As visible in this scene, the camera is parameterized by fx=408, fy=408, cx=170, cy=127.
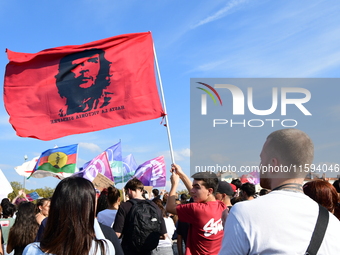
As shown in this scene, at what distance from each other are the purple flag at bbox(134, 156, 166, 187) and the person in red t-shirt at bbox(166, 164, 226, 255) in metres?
14.5

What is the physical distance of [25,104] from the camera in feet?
27.7

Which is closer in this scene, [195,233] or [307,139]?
[307,139]

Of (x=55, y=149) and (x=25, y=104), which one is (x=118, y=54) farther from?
(x=55, y=149)

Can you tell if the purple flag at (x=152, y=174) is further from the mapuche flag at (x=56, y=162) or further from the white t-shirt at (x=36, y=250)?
the white t-shirt at (x=36, y=250)

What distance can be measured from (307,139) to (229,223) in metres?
0.74

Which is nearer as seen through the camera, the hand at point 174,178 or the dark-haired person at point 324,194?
the dark-haired person at point 324,194

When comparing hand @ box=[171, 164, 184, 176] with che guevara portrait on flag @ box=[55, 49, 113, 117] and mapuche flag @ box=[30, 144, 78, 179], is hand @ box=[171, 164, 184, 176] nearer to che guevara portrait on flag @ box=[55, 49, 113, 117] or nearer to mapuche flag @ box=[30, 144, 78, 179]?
che guevara portrait on flag @ box=[55, 49, 113, 117]

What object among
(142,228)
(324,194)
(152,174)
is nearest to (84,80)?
(142,228)

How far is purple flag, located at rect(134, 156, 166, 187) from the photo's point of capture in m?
19.8

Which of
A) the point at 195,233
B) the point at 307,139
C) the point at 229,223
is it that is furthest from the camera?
the point at 195,233

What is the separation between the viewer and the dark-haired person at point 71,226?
2.86 meters

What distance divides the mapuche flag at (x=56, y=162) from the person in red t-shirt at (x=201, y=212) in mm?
15892

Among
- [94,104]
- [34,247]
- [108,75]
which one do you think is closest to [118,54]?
[108,75]

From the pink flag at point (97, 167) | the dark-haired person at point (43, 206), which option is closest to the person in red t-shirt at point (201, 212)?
the dark-haired person at point (43, 206)
